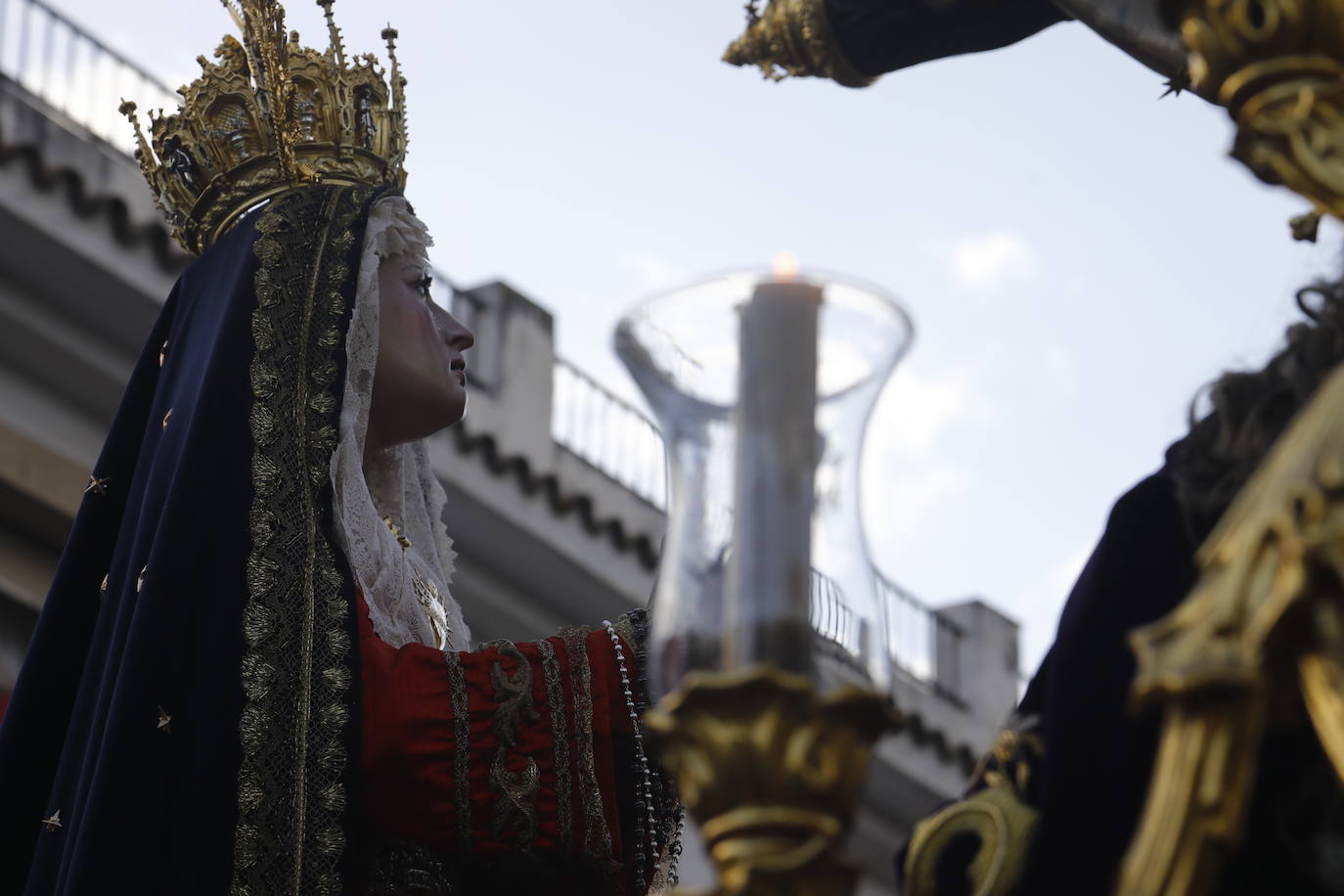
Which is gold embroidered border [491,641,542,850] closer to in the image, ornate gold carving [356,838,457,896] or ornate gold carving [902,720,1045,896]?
ornate gold carving [356,838,457,896]

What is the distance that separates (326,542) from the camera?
3.34 meters

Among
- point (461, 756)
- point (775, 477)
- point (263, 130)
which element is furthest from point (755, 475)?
point (263, 130)

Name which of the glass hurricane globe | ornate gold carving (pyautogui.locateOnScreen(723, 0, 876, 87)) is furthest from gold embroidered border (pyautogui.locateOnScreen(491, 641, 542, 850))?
the glass hurricane globe

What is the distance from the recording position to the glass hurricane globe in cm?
152

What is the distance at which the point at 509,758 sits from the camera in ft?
10.5

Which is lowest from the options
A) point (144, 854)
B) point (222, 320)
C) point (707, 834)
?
point (707, 834)

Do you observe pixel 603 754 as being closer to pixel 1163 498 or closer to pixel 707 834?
pixel 1163 498

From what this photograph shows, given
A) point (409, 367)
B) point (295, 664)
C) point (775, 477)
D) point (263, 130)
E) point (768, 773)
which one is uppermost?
point (263, 130)

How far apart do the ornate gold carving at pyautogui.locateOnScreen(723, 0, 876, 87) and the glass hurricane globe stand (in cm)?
95

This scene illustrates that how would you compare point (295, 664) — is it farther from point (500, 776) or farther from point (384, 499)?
point (384, 499)

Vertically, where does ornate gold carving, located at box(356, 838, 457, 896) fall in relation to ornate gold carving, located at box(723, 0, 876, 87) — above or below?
below

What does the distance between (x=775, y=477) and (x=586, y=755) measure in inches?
68.8

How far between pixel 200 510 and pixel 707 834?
6.31 ft

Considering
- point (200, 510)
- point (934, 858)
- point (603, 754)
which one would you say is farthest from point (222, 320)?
point (934, 858)
